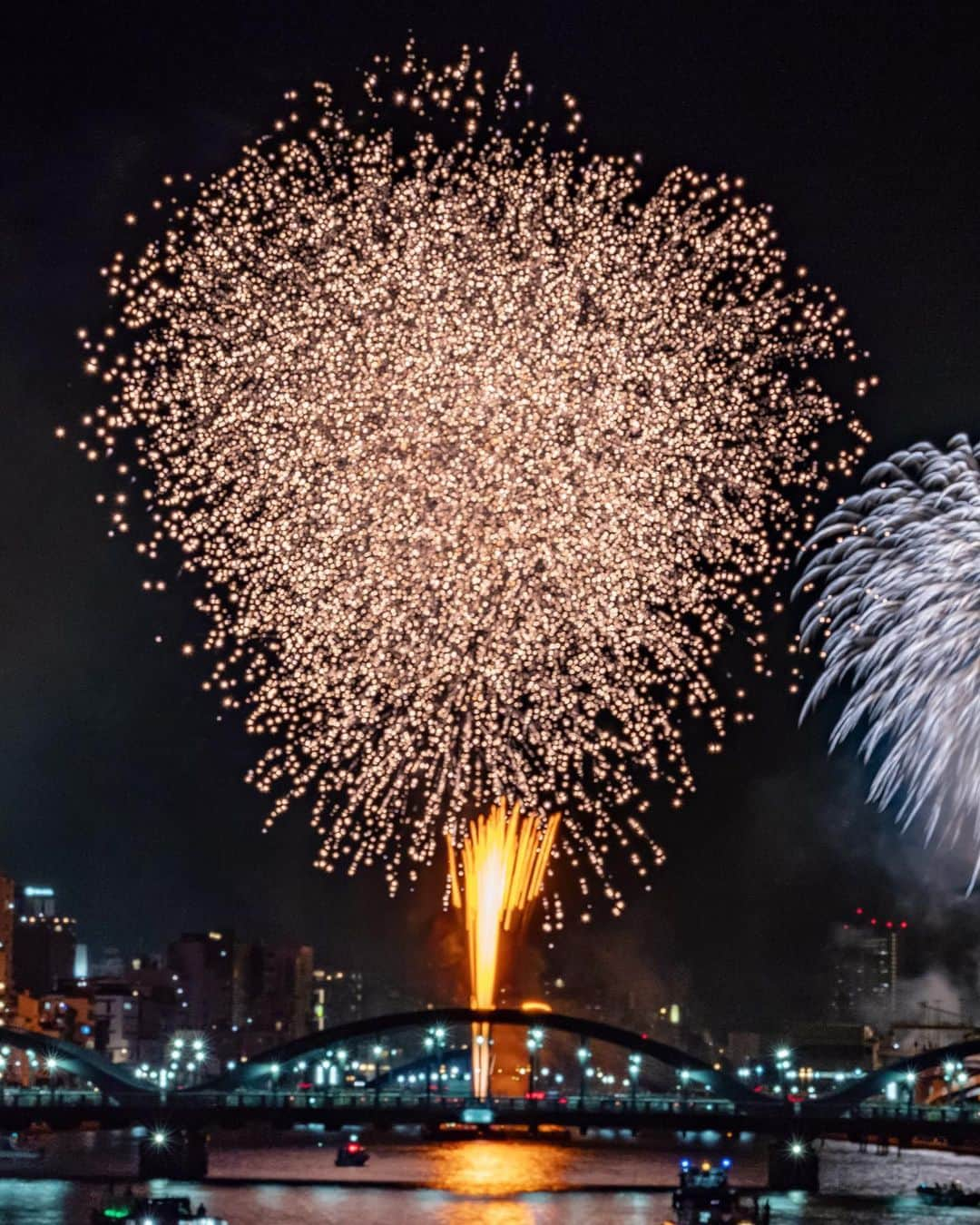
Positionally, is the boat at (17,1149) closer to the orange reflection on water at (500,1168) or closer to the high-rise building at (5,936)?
the orange reflection on water at (500,1168)

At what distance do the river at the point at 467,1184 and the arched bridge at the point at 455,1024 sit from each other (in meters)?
3.86

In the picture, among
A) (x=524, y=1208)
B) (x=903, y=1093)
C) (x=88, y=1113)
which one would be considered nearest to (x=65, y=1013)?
(x=903, y=1093)

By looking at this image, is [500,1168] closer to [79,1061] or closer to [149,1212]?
[79,1061]

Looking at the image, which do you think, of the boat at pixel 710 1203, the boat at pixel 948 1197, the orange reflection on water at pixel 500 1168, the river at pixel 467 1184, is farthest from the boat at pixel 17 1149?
the boat at pixel 948 1197

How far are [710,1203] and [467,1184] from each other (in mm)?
18747

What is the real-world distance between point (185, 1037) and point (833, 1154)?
8515 centimetres

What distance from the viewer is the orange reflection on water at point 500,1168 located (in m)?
86.1

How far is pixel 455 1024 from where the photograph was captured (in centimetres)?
10144

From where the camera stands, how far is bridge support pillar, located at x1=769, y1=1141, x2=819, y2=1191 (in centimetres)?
8638

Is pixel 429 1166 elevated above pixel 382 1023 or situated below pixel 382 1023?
below

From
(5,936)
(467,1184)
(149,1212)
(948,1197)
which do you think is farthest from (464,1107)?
(5,936)

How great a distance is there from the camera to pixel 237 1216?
72125mm

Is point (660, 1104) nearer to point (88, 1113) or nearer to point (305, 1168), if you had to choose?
point (305, 1168)

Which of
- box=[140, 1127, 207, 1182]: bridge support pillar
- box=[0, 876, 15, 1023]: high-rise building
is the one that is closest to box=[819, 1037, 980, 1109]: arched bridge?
box=[140, 1127, 207, 1182]: bridge support pillar
